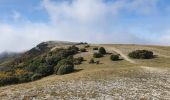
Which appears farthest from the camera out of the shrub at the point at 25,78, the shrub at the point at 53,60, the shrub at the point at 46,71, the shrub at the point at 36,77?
the shrub at the point at 53,60

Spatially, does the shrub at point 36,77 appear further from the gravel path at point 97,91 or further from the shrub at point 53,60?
the gravel path at point 97,91

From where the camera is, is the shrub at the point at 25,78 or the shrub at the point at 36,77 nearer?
Answer: the shrub at the point at 25,78

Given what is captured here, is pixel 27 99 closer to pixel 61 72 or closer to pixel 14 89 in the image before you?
pixel 14 89

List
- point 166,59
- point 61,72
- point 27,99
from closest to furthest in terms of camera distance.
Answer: point 27,99 < point 61,72 < point 166,59

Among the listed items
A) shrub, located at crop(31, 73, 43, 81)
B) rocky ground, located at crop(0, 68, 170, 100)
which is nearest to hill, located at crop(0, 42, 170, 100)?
rocky ground, located at crop(0, 68, 170, 100)

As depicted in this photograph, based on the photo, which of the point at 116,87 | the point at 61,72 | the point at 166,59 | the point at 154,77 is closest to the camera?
the point at 116,87

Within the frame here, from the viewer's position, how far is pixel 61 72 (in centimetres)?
6600

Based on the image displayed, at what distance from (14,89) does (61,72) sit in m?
19.1

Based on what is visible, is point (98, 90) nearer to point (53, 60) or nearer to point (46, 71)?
point (46, 71)

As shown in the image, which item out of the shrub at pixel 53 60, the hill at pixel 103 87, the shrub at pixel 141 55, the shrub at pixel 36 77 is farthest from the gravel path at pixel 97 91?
the shrub at pixel 53 60

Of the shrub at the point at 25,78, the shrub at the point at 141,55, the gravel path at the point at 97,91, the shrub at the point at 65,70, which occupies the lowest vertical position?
the shrub at the point at 25,78

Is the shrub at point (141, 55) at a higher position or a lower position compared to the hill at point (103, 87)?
higher

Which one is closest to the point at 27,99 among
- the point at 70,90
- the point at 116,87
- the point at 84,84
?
the point at 70,90

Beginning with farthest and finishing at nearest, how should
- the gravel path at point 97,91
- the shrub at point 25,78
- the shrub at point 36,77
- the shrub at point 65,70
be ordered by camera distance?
1. the shrub at point 36,77
2. the shrub at point 65,70
3. the shrub at point 25,78
4. the gravel path at point 97,91
